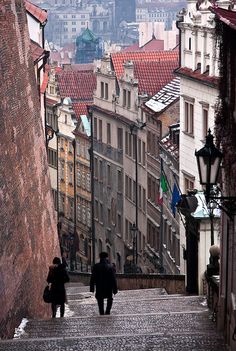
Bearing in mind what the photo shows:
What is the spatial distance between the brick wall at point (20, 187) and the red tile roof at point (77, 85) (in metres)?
52.3

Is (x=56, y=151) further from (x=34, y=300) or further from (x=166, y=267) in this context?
(x=34, y=300)

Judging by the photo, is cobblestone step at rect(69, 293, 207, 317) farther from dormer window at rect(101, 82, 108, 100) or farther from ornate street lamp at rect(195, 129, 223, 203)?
dormer window at rect(101, 82, 108, 100)

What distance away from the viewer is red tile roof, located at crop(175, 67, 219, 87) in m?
37.2

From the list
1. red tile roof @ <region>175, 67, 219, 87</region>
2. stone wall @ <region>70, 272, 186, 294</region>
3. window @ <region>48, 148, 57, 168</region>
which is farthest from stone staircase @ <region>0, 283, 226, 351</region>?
window @ <region>48, 148, 57, 168</region>

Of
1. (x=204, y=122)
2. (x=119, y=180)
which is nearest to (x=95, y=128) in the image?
(x=119, y=180)

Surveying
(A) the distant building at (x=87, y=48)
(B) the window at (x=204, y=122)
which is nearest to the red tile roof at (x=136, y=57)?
(B) the window at (x=204, y=122)

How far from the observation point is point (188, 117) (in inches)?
1609

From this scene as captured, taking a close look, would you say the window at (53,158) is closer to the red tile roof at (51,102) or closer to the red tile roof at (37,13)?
the red tile roof at (51,102)

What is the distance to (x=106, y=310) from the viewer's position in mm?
19781

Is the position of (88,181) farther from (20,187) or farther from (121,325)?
(121,325)

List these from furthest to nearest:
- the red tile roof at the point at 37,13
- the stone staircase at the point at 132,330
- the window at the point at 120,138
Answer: the window at the point at 120,138
the red tile roof at the point at 37,13
the stone staircase at the point at 132,330

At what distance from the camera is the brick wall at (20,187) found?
20.2 metres

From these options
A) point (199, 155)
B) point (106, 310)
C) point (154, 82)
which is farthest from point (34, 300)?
point (154, 82)

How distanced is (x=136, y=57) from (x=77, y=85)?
59.7 ft
